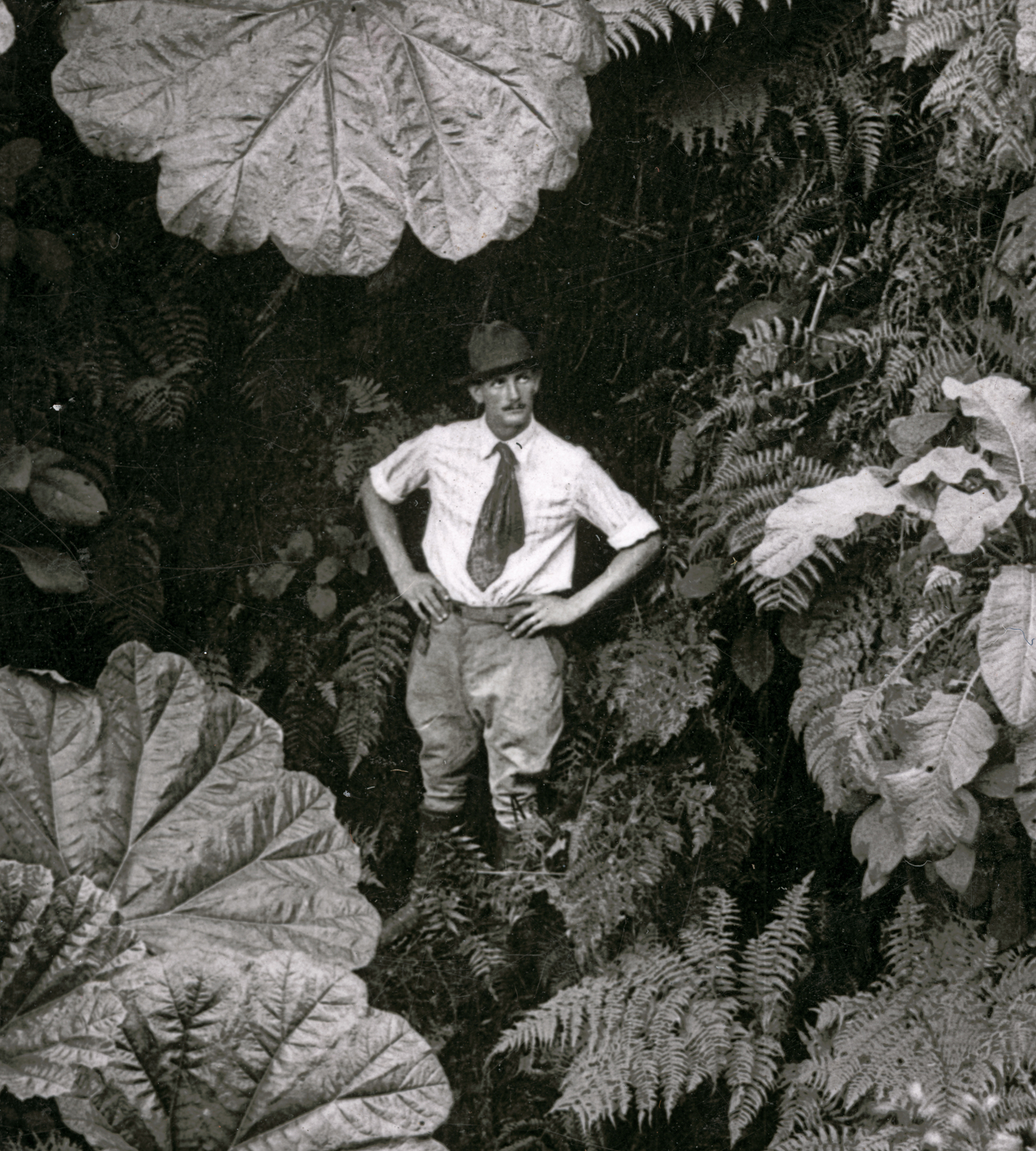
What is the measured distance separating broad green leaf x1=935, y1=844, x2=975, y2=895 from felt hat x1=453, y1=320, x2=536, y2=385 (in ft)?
3.10

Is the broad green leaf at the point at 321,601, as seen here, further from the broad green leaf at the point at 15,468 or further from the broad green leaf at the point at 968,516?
the broad green leaf at the point at 968,516

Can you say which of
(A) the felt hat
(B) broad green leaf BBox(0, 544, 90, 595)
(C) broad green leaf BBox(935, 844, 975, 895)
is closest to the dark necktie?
(A) the felt hat

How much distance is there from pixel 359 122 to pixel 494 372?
391 mm

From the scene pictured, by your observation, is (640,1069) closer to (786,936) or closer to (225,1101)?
(786,936)

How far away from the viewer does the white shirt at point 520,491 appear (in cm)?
204

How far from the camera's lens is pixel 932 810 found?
2.00m

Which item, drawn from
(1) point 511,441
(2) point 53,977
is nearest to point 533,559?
(1) point 511,441

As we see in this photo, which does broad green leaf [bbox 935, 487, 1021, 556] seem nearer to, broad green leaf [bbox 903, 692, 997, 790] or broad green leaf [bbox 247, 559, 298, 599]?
broad green leaf [bbox 903, 692, 997, 790]

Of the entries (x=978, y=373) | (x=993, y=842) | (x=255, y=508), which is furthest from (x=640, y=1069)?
(x=978, y=373)

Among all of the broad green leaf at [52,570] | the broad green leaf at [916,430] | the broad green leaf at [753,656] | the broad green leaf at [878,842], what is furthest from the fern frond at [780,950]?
the broad green leaf at [52,570]

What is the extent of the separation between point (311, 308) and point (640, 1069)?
48.3 inches

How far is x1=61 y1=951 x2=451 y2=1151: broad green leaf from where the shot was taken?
71.6 inches

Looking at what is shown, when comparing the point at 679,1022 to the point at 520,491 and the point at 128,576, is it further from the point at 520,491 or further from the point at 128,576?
the point at 128,576

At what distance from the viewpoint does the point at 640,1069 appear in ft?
6.98
